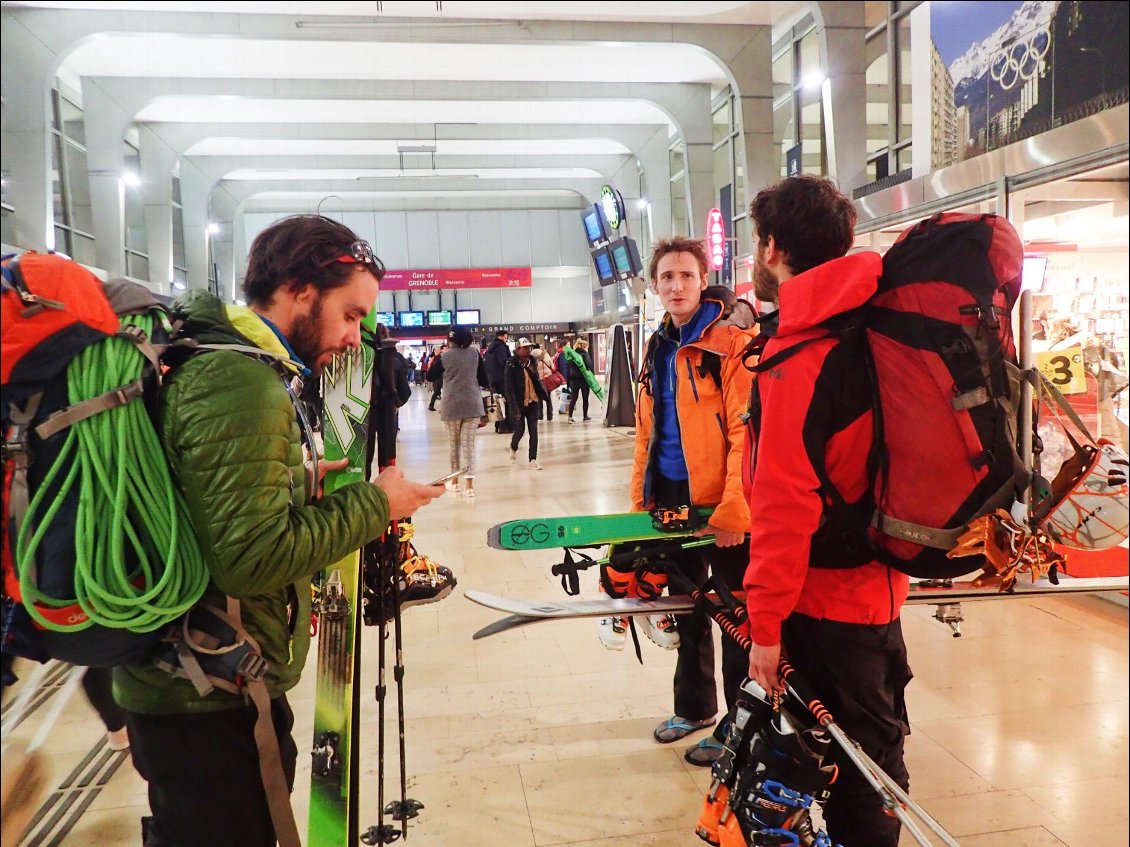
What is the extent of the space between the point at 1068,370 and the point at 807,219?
4.04 m

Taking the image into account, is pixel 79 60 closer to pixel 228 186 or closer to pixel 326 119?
pixel 326 119

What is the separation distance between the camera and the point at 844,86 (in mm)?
7730

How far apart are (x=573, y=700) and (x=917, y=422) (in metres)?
2.37

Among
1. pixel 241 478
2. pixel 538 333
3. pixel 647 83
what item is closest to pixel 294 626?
pixel 241 478

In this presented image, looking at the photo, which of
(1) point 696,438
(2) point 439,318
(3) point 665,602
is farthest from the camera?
(2) point 439,318

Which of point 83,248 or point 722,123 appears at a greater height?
point 722,123

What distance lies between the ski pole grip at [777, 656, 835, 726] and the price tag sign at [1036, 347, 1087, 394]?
159 inches

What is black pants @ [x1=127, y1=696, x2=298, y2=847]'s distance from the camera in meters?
1.33

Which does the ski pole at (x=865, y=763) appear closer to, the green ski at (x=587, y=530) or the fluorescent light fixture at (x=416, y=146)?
the green ski at (x=587, y=530)

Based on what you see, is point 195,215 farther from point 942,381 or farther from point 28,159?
point 942,381

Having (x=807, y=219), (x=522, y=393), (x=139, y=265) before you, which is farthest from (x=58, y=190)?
(x=807, y=219)

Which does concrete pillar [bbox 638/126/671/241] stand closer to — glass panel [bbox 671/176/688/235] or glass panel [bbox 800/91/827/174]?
glass panel [bbox 671/176/688/235]

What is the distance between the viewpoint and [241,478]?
1.19 meters

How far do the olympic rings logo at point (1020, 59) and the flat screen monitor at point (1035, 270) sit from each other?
1088 mm
